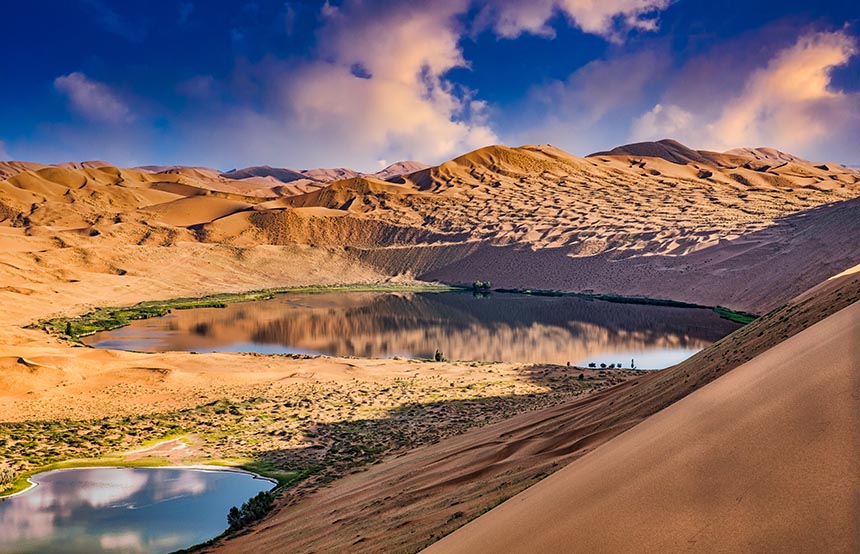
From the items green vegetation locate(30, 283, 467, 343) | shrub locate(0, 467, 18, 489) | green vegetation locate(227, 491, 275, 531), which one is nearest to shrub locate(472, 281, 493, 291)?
green vegetation locate(30, 283, 467, 343)

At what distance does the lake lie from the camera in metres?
43.5

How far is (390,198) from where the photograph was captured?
420 feet

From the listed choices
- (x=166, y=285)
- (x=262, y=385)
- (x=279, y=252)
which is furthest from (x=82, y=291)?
(x=262, y=385)

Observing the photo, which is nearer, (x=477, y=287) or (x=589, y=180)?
(x=477, y=287)

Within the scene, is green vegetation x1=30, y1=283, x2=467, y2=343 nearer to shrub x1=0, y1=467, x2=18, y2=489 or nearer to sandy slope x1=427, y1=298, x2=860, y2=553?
shrub x1=0, y1=467, x2=18, y2=489

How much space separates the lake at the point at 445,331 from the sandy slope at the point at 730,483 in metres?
34.0

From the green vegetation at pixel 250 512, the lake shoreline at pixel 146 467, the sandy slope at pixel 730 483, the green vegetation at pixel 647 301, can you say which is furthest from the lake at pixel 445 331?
the sandy slope at pixel 730 483

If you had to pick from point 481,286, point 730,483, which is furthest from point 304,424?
point 481,286

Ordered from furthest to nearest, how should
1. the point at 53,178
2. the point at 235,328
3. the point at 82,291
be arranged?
the point at 53,178
the point at 82,291
the point at 235,328

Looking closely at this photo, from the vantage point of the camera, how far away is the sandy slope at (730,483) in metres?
3.54

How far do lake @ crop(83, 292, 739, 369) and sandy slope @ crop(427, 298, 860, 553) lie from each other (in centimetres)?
3397

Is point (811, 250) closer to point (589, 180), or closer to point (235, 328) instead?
point (235, 328)

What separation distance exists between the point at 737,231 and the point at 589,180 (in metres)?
50.1

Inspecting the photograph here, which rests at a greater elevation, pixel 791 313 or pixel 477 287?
pixel 477 287
